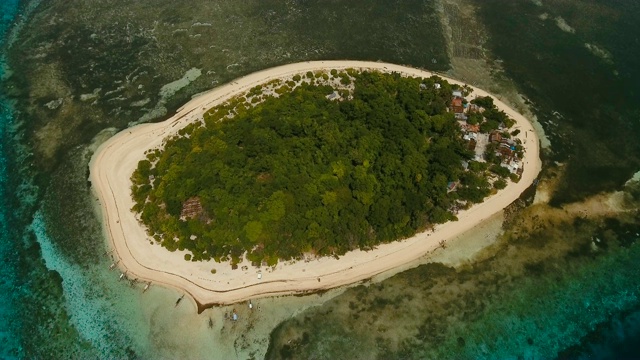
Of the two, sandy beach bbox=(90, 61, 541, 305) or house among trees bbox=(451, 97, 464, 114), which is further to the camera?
house among trees bbox=(451, 97, 464, 114)

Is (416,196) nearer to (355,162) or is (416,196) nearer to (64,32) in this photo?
(355,162)

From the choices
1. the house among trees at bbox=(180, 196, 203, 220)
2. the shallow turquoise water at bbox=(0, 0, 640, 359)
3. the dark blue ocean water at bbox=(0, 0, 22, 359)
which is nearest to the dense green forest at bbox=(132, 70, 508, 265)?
the house among trees at bbox=(180, 196, 203, 220)

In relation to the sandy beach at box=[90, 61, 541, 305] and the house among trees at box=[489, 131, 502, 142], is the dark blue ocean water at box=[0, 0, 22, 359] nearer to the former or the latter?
the sandy beach at box=[90, 61, 541, 305]

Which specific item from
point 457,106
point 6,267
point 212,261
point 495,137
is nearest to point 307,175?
point 212,261

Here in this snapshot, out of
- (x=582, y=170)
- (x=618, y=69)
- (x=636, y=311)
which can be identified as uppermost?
(x=618, y=69)

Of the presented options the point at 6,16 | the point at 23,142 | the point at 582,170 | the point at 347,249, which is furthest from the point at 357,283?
the point at 6,16

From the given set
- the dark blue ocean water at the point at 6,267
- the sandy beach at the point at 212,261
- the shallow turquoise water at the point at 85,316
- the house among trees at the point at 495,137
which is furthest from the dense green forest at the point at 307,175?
the dark blue ocean water at the point at 6,267

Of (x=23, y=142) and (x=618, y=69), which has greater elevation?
(x=618, y=69)
